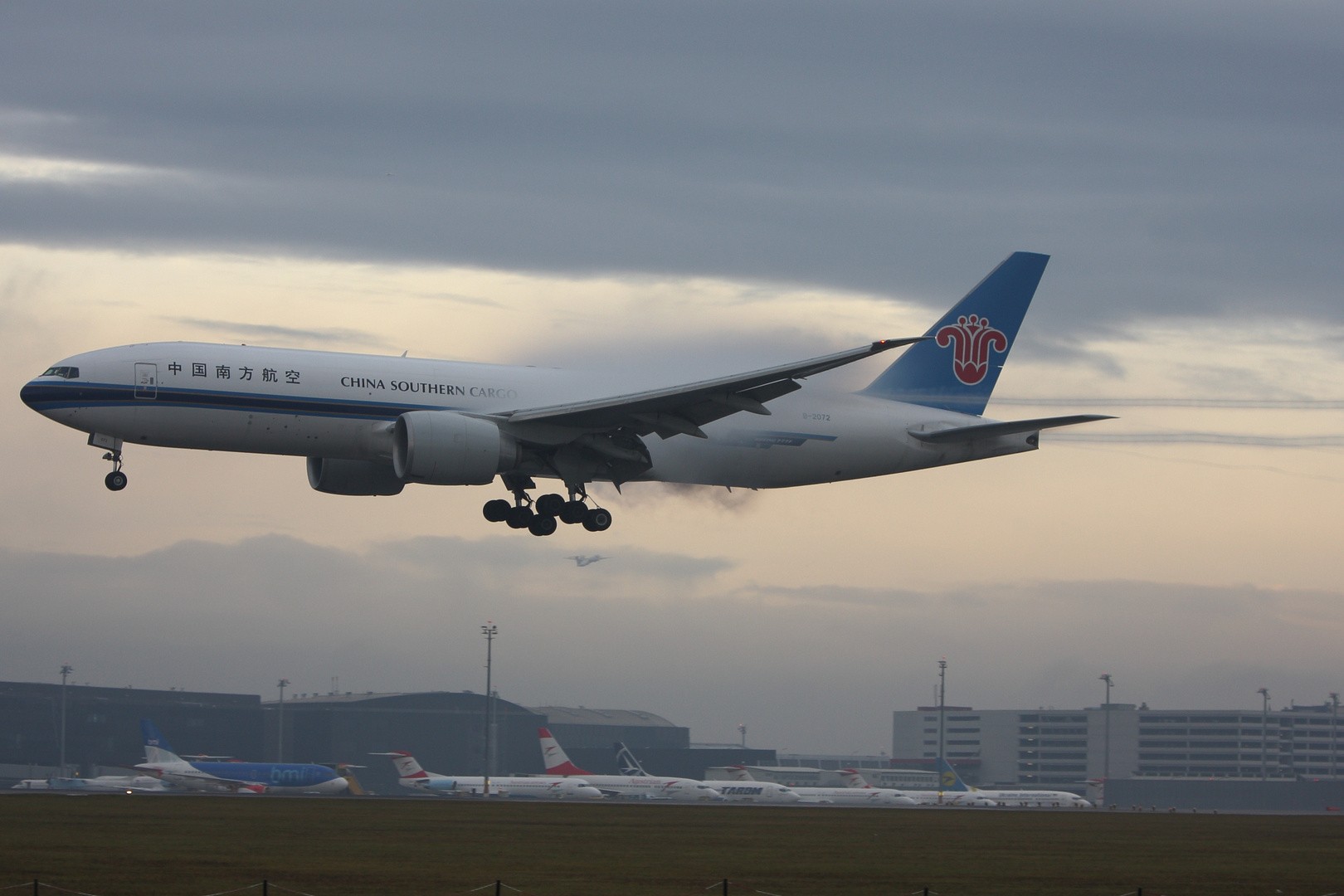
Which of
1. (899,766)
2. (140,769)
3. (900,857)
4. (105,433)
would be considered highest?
(105,433)

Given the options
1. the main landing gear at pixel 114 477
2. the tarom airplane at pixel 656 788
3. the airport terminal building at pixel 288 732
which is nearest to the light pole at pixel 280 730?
the airport terminal building at pixel 288 732

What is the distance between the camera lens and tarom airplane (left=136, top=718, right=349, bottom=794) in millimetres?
76438

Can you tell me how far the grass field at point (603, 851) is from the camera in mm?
25984

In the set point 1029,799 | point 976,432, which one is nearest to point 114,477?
A: point 976,432

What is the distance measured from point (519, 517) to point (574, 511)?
174 centimetres

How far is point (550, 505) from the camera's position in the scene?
42.8 m

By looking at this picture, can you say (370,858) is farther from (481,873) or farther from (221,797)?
(221,797)

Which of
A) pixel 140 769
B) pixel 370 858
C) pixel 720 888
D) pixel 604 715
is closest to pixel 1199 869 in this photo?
pixel 720 888

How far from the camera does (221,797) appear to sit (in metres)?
49.2

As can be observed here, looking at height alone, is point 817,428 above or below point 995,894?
above

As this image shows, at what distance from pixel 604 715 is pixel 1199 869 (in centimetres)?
12084

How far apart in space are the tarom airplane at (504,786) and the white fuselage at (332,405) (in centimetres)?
3865

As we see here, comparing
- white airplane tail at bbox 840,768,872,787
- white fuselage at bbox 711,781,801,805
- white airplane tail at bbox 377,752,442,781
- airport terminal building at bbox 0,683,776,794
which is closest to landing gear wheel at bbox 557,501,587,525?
white fuselage at bbox 711,781,801,805

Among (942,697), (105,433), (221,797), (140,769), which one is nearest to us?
(105,433)
